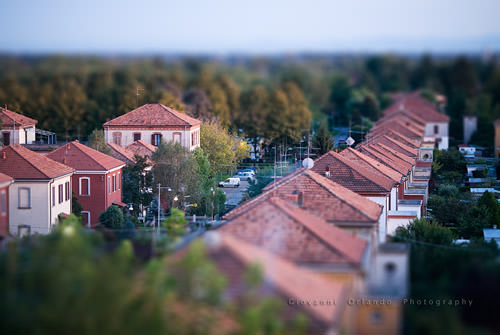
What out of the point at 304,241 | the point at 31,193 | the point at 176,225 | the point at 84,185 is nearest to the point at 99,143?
the point at 84,185

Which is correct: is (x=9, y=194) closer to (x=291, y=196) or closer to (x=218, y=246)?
(x=291, y=196)

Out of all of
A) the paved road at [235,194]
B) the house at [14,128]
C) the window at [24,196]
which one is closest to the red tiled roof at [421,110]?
the paved road at [235,194]

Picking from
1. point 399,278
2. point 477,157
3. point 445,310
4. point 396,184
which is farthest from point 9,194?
point 477,157

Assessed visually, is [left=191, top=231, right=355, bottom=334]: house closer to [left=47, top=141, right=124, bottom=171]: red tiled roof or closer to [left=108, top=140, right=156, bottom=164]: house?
[left=47, top=141, right=124, bottom=171]: red tiled roof

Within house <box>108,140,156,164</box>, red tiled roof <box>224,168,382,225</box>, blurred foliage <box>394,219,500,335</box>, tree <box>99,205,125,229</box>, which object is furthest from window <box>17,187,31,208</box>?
blurred foliage <box>394,219,500,335</box>

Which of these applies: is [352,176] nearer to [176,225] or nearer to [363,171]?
[363,171]

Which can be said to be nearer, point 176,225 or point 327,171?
point 176,225

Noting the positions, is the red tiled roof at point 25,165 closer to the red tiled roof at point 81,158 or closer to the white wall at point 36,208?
the white wall at point 36,208
